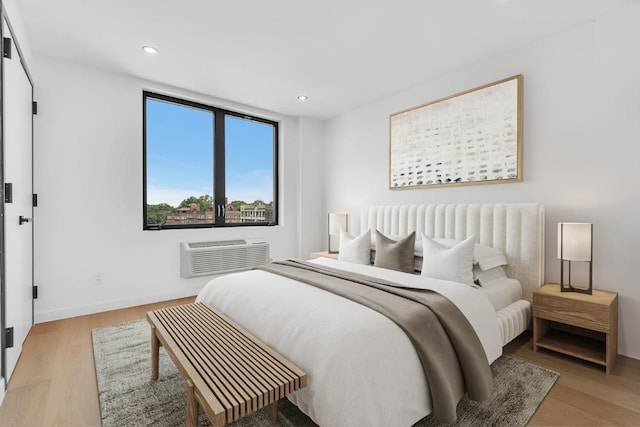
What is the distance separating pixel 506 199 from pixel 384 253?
1256 millimetres

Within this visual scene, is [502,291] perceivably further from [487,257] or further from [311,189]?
[311,189]

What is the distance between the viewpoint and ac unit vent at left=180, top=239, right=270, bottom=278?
150 inches

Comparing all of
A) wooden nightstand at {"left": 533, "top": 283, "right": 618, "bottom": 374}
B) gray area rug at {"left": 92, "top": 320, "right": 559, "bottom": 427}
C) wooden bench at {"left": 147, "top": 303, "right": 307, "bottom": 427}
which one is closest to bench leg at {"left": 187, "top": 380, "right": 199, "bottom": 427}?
wooden bench at {"left": 147, "top": 303, "right": 307, "bottom": 427}

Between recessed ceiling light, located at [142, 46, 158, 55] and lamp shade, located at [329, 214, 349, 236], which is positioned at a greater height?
recessed ceiling light, located at [142, 46, 158, 55]

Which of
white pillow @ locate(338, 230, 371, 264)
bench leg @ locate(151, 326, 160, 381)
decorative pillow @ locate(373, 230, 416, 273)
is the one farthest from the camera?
white pillow @ locate(338, 230, 371, 264)

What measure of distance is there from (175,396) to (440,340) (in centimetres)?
156

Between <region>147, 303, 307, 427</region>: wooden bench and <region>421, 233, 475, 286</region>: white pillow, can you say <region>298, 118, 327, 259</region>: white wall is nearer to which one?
<region>421, 233, 475, 286</region>: white pillow

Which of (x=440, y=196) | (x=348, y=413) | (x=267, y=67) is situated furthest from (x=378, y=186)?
(x=348, y=413)

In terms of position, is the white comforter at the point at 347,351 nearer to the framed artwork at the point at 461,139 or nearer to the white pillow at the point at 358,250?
the white pillow at the point at 358,250

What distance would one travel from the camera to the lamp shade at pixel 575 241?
224cm

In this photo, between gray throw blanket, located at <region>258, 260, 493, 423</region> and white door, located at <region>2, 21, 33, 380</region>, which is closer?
gray throw blanket, located at <region>258, 260, 493, 423</region>

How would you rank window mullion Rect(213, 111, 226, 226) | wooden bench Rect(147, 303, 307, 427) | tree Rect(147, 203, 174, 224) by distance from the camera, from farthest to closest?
1. window mullion Rect(213, 111, 226, 226)
2. tree Rect(147, 203, 174, 224)
3. wooden bench Rect(147, 303, 307, 427)

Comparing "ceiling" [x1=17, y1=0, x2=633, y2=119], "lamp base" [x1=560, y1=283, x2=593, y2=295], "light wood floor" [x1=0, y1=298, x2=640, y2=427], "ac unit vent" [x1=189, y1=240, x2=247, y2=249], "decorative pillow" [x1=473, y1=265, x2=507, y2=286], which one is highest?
"ceiling" [x1=17, y1=0, x2=633, y2=119]

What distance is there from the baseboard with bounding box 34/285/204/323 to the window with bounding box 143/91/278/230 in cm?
81
